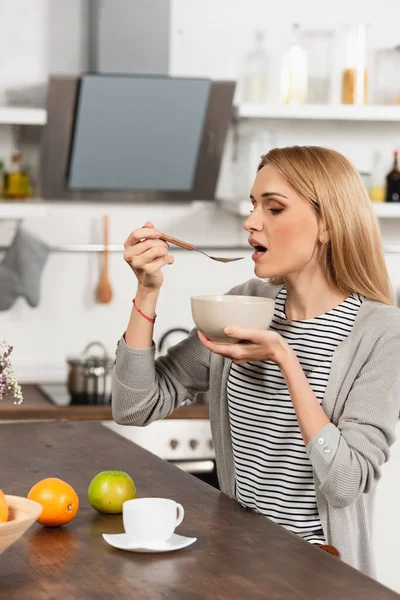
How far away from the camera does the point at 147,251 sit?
185 centimetres

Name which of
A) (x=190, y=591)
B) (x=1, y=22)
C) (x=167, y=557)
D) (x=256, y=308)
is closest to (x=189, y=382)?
(x=256, y=308)

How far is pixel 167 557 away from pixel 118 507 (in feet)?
0.71

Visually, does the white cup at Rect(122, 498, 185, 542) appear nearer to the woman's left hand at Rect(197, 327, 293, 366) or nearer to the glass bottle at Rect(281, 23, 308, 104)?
the woman's left hand at Rect(197, 327, 293, 366)

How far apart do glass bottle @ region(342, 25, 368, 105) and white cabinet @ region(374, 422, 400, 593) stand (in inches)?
51.3

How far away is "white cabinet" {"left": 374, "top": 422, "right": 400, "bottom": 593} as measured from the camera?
3.49 meters

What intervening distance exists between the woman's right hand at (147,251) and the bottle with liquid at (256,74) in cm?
203

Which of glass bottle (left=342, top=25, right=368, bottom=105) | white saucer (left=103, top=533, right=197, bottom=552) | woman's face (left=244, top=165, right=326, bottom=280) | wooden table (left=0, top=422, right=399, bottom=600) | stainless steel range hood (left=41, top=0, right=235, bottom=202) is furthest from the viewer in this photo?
glass bottle (left=342, top=25, right=368, bottom=105)

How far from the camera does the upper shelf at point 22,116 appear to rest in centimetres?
351

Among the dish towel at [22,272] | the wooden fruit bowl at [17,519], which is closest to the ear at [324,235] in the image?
the wooden fruit bowl at [17,519]

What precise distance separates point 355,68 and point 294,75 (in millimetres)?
243

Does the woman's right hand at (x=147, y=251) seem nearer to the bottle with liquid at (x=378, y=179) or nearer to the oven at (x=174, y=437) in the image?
the oven at (x=174, y=437)

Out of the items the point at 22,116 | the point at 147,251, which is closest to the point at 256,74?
the point at 22,116

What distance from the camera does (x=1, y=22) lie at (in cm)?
371

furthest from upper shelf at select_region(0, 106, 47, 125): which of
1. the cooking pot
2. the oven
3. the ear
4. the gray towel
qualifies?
the ear
